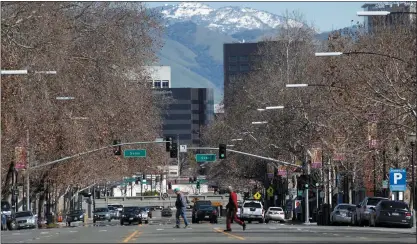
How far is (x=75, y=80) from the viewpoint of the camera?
6625 cm

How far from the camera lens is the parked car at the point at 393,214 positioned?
2450 inches

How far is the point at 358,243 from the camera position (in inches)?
1345

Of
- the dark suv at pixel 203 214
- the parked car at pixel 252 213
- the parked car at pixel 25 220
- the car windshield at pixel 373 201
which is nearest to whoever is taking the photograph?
the car windshield at pixel 373 201

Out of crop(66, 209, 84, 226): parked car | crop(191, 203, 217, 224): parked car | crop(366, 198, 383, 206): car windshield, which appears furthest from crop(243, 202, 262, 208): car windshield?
crop(366, 198, 383, 206): car windshield

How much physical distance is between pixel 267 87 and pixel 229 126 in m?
21.5

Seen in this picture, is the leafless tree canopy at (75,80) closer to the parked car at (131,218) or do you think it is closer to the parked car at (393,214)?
the parked car at (131,218)

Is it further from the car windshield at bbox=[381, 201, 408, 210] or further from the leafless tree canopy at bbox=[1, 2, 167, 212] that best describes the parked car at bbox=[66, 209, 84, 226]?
the car windshield at bbox=[381, 201, 408, 210]

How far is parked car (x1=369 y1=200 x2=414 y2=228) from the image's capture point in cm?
6222

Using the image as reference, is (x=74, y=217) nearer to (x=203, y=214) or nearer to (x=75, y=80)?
(x=203, y=214)

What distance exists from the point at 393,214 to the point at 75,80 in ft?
59.7

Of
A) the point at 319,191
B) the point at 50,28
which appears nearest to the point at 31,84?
the point at 50,28

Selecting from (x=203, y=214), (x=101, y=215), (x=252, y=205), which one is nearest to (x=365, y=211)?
(x=203, y=214)

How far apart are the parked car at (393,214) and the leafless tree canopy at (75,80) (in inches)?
670

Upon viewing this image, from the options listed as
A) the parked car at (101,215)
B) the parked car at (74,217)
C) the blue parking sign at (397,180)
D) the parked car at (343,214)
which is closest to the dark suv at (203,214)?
the parked car at (343,214)
